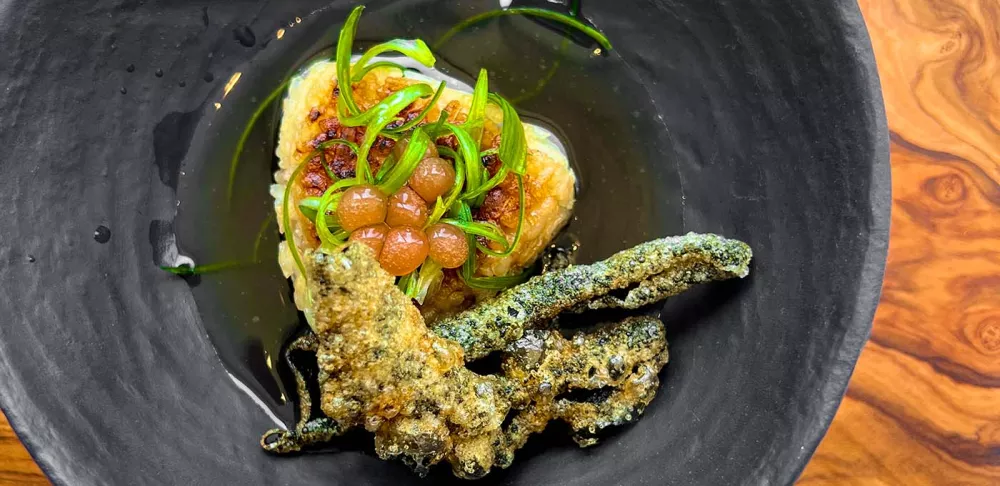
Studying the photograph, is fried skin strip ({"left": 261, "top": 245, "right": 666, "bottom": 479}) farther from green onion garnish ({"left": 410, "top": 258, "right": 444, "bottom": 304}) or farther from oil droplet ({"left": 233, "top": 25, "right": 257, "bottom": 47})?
oil droplet ({"left": 233, "top": 25, "right": 257, "bottom": 47})

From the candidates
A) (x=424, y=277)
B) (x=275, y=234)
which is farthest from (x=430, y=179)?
(x=275, y=234)

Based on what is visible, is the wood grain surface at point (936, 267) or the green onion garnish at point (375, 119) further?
the wood grain surface at point (936, 267)

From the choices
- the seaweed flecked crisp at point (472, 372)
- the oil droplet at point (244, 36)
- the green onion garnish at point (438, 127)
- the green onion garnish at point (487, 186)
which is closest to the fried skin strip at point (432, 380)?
the seaweed flecked crisp at point (472, 372)

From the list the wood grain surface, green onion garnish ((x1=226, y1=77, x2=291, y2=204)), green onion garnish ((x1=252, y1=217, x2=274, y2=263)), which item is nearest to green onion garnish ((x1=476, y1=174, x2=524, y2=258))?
green onion garnish ((x1=252, y1=217, x2=274, y2=263))

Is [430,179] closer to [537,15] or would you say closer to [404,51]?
[404,51]

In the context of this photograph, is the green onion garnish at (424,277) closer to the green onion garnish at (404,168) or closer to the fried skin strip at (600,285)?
the fried skin strip at (600,285)

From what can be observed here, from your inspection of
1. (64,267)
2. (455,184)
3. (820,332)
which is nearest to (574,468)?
(820,332)

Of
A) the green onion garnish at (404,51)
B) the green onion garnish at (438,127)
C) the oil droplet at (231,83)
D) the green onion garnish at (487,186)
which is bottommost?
the green onion garnish at (487,186)
